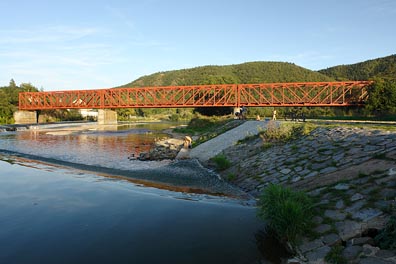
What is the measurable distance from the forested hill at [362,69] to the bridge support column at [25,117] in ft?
392

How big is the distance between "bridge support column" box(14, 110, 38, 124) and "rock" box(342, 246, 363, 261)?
3792 inches

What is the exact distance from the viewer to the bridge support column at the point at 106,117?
292 ft

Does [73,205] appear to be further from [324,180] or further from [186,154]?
[186,154]

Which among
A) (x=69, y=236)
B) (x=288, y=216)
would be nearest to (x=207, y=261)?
(x=288, y=216)

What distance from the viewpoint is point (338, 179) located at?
8562 mm

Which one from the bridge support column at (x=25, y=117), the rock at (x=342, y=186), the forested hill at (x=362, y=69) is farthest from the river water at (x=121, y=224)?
the forested hill at (x=362, y=69)

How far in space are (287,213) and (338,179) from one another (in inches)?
120

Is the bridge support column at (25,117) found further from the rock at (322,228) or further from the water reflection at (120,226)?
the rock at (322,228)

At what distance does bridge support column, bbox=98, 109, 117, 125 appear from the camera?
89144 millimetres

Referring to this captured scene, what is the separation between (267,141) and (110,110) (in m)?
84.8

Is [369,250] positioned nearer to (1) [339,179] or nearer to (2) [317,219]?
(2) [317,219]

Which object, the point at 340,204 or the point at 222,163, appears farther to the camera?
the point at 222,163

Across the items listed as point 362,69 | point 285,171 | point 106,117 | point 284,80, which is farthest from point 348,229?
point 284,80

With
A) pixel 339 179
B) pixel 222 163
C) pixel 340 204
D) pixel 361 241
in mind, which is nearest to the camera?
pixel 361 241
